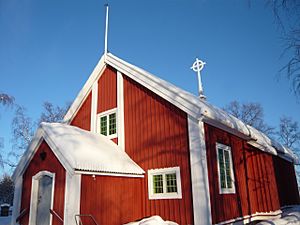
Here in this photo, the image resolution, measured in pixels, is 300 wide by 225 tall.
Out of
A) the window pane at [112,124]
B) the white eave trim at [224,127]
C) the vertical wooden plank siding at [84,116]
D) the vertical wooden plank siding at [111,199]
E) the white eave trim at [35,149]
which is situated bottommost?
the vertical wooden plank siding at [111,199]

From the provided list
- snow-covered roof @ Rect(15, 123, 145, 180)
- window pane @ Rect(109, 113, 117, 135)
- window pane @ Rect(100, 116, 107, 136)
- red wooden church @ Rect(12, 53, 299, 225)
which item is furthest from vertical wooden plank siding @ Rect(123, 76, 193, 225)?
window pane @ Rect(100, 116, 107, 136)

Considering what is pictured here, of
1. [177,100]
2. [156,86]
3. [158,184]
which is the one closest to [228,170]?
[158,184]

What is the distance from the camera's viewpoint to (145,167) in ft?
31.5

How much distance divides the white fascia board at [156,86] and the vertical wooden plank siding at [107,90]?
1.55ft

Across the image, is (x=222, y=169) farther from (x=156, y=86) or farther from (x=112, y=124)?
(x=112, y=124)

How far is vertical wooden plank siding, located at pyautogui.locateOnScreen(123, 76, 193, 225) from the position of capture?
8.33m

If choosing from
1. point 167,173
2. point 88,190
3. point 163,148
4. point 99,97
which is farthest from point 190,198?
point 99,97

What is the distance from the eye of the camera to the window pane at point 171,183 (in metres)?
8.65

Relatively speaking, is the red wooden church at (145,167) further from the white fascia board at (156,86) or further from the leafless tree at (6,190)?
the leafless tree at (6,190)

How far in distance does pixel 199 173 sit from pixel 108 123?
17.4 ft

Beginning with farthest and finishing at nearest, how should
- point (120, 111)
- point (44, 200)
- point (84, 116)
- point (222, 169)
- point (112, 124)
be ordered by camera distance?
1. point (84, 116)
2. point (112, 124)
3. point (120, 111)
4. point (222, 169)
5. point (44, 200)

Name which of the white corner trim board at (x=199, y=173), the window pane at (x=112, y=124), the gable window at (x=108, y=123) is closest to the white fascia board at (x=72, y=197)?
the white corner trim board at (x=199, y=173)

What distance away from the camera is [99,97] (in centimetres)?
1238

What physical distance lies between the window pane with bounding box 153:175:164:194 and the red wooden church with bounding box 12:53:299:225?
1.4 inches
